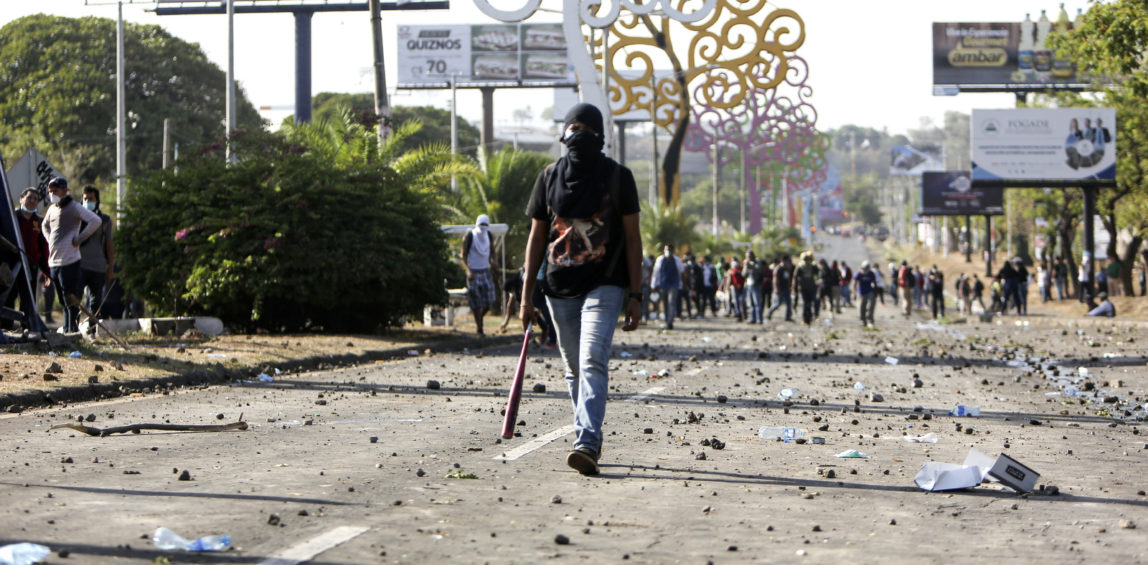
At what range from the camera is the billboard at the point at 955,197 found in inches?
3159

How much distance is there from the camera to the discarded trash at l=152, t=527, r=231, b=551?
495 cm

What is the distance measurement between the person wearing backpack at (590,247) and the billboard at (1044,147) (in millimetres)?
39904

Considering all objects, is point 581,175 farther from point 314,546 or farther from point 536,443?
point 314,546

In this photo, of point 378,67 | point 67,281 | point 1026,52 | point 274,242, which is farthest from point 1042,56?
point 67,281

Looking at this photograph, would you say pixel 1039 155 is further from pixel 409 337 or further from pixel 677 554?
pixel 677 554

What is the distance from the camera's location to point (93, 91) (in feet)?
191

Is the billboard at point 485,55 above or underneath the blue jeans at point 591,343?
above

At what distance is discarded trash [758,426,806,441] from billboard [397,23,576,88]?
69.6 meters

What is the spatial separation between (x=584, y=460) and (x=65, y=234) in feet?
30.8

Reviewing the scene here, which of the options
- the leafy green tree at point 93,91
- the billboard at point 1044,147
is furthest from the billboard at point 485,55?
the billboard at point 1044,147

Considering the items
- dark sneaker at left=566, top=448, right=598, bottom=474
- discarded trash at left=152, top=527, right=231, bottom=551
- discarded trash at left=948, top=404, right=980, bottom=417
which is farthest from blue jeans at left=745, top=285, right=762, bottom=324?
discarded trash at left=152, top=527, right=231, bottom=551

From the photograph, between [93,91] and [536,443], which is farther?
[93,91]

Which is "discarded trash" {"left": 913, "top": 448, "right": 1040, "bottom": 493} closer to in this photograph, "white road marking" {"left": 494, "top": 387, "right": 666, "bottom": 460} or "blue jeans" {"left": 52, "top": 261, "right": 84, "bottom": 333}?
"white road marking" {"left": 494, "top": 387, "right": 666, "bottom": 460}

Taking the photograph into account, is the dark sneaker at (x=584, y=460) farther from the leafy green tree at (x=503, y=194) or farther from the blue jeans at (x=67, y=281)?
the leafy green tree at (x=503, y=194)
